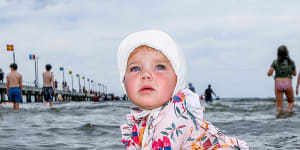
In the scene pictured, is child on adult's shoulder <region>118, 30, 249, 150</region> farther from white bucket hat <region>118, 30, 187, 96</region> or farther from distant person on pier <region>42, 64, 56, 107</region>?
distant person on pier <region>42, 64, 56, 107</region>

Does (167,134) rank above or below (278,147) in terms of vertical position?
above

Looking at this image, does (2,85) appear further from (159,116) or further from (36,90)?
(159,116)

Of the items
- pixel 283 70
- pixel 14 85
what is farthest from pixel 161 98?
pixel 14 85

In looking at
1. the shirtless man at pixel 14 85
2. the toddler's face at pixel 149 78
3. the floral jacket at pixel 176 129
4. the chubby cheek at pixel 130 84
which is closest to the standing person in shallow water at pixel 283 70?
the floral jacket at pixel 176 129

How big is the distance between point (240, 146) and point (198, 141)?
1.10 feet

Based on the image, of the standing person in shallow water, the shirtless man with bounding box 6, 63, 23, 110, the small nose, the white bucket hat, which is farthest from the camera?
the shirtless man with bounding box 6, 63, 23, 110

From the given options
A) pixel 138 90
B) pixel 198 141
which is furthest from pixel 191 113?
pixel 138 90

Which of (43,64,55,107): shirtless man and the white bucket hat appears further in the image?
(43,64,55,107): shirtless man

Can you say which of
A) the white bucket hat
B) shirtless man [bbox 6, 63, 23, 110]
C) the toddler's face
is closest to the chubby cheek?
the toddler's face

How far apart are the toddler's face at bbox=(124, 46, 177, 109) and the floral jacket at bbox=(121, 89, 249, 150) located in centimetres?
9

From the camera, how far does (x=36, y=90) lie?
59781 millimetres

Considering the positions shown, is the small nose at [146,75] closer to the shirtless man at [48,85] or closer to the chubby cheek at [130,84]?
the chubby cheek at [130,84]

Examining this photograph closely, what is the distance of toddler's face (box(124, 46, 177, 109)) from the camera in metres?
2.55

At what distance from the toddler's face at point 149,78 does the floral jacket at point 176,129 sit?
9 cm
